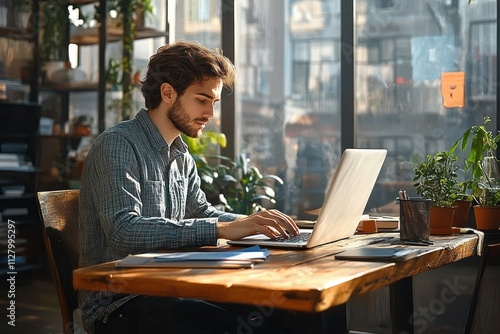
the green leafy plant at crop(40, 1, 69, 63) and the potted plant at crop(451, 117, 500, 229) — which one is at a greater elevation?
the green leafy plant at crop(40, 1, 69, 63)

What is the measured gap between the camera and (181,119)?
2441mm

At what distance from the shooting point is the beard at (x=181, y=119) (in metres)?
2.43

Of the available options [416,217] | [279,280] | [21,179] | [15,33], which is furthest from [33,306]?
[279,280]

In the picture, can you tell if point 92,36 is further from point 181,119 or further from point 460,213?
point 460,213

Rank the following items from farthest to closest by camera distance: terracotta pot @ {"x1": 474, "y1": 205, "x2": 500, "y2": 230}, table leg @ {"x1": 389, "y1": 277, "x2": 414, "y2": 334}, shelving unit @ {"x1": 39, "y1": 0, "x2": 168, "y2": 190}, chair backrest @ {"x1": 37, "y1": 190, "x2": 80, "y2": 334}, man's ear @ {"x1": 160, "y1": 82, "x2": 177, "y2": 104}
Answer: shelving unit @ {"x1": 39, "y1": 0, "x2": 168, "y2": 190}
terracotta pot @ {"x1": 474, "y1": 205, "x2": 500, "y2": 230}
table leg @ {"x1": 389, "y1": 277, "x2": 414, "y2": 334}
man's ear @ {"x1": 160, "y1": 82, "x2": 177, "y2": 104}
chair backrest @ {"x1": 37, "y1": 190, "x2": 80, "y2": 334}

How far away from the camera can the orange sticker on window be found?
3705 millimetres

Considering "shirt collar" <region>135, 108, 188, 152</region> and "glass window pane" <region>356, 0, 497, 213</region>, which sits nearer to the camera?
"shirt collar" <region>135, 108, 188, 152</region>

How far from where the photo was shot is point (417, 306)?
3.73 meters

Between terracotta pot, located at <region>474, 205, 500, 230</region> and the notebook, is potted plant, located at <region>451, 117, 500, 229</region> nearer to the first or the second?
terracotta pot, located at <region>474, 205, 500, 230</region>

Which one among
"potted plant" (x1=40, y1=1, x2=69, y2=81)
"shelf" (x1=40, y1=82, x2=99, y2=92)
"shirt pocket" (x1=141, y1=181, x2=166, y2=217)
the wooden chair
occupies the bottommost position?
the wooden chair

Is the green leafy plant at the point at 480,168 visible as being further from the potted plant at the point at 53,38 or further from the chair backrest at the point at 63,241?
the potted plant at the point at 53,38

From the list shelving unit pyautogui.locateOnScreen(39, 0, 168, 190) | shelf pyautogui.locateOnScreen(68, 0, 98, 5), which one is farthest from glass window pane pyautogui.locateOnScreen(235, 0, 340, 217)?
shelf pyautogui.locateOnScreen(68, 0, 98, 5)

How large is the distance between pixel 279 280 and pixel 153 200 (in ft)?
2.78

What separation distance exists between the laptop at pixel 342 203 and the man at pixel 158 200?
2.6 inches
